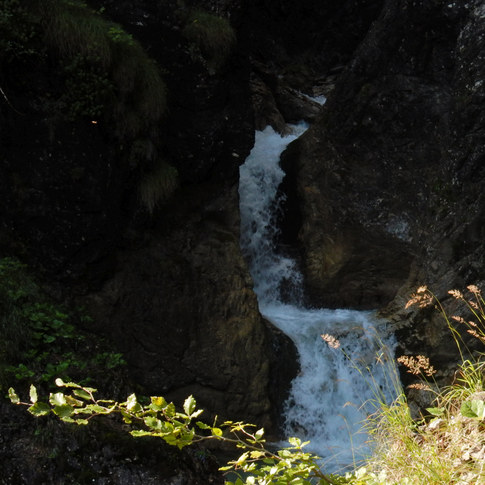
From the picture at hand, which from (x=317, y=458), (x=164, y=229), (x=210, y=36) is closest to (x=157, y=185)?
(x=164, y=229)

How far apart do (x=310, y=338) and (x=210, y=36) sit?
14.6ft

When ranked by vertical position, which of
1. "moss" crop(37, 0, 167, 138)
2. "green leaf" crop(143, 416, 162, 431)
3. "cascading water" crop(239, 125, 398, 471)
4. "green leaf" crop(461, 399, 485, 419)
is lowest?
"cascading water" crop(239, 125, 398, 471)

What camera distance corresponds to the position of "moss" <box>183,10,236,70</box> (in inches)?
263

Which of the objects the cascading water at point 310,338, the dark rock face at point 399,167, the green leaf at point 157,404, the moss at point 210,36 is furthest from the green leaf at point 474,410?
the moss at point 210,36

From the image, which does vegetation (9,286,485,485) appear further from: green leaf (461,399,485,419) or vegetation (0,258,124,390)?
vegetation (0,258,124,390)

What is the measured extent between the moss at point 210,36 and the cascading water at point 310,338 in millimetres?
2654

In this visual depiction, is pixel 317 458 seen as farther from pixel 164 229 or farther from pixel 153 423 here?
pixel 164 229

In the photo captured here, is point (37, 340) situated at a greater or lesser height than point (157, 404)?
lesser

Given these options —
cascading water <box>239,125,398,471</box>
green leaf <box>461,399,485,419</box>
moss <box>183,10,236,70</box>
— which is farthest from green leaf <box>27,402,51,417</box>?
moss <box>183,10,236,70</box>

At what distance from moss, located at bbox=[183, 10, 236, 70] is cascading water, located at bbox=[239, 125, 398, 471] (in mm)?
2654

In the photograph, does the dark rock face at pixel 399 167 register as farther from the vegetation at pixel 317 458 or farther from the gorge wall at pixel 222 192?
the vegetation at pixel 317 458

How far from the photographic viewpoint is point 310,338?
24.0ft

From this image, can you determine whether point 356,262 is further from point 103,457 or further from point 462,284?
point 103,457

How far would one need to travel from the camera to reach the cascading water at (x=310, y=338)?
6.48m
